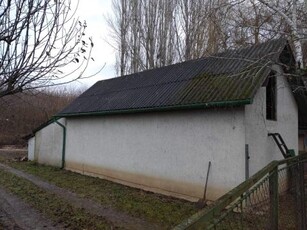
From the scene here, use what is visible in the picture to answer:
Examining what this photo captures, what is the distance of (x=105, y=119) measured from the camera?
14.0 m

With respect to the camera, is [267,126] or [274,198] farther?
[267,126]

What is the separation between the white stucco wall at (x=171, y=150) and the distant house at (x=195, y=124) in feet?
0.08

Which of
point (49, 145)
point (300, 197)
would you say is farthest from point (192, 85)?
point (49, 145)

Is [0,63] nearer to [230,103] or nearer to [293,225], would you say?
[293,225]

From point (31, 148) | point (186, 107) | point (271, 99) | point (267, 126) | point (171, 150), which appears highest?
point (271, 99)

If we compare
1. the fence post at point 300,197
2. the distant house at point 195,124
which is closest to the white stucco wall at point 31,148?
the distant house at point 195,124

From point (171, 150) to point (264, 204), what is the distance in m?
6.76

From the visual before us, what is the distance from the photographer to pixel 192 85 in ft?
36.1

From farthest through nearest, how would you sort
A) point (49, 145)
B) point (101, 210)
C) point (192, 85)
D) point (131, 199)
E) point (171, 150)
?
point (49, 145)
point (192, 85)
point (171, 150)
point (131, 199)
point (101, 210)

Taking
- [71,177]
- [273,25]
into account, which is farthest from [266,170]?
[71,177]

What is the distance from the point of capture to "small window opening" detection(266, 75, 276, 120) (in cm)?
1065

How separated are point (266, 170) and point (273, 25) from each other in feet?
14.2

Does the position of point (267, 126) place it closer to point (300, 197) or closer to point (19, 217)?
point (300, 197)

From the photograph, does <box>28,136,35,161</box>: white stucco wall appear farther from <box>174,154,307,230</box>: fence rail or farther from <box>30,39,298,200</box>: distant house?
<box>174,154,307,230</box>: fence rail
